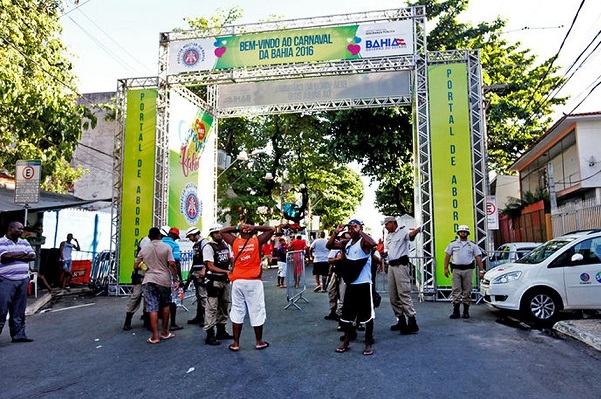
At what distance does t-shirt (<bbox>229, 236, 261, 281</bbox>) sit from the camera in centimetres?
605

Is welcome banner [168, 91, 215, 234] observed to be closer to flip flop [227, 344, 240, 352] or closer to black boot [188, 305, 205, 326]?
black boot [188, 305, 205, 326]

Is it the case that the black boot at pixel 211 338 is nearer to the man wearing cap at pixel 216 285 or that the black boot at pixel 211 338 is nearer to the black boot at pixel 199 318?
the man wearing cap at pixel 216 285

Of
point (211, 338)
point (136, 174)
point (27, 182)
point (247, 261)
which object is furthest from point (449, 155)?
point (27, 182)

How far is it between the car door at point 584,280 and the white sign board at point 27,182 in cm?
1050

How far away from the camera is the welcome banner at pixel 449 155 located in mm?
11055

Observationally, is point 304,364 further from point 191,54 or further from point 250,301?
point 191,54

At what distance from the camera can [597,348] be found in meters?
5.97

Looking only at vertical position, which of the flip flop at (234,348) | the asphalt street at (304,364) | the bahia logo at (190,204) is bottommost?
the asphalt street at (304,364)

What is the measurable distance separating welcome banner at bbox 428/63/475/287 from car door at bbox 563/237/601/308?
3.25 meters

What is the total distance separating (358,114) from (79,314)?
1303 centimetres

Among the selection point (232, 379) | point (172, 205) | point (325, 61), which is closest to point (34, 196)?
point (172, 205)

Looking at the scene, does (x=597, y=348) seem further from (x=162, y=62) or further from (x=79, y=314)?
(x=162, y=62)

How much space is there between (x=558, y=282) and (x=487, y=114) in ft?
47.7

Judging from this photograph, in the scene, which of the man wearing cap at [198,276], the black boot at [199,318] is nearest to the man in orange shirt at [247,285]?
Result: the man wearing cap at [198,276]
